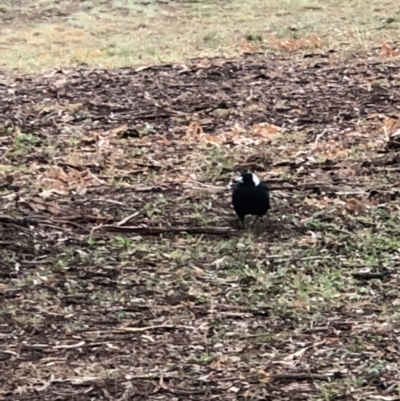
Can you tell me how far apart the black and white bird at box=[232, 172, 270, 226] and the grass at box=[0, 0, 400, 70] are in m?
6.42

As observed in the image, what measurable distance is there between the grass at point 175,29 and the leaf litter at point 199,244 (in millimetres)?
2669

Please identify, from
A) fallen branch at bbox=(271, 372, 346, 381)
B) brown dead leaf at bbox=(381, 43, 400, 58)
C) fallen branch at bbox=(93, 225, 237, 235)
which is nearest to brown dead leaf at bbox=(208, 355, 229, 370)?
fallen branch at bbox=(271, 372, 346, 381)

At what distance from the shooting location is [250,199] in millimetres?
6043

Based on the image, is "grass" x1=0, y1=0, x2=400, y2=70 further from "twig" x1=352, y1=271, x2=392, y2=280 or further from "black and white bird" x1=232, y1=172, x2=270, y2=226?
"twig" x1=352, y1=271, x2=392, y2=280

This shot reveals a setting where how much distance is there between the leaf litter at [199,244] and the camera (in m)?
4.29

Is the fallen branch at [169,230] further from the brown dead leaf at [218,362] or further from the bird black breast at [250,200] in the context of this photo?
Result: the brown dead leaf at [218,362]

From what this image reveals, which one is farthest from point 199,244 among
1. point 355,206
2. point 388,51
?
point 388,51

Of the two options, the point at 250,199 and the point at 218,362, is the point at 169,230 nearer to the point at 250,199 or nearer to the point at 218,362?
the point at 250,199

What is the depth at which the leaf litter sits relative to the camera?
4.29 m

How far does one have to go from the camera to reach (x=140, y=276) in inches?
214

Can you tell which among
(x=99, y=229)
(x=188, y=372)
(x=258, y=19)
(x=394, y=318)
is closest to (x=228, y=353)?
Result: (x=188, y=372)

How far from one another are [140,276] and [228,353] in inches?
44.7

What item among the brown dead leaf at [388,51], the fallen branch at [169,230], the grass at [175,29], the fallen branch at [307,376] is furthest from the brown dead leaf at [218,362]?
the grass at [175,29]

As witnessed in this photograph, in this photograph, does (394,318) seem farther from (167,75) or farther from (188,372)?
(167,75)
